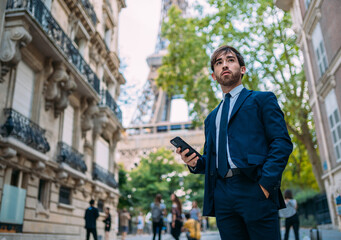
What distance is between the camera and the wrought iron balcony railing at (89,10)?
17.0m

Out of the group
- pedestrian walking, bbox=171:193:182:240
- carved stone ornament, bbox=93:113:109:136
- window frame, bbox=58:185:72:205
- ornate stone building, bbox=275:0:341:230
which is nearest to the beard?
pedestrian walking, bbox=171:193:182:240

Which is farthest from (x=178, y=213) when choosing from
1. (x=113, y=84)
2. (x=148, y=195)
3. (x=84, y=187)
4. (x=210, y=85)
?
(x=148, y=195)

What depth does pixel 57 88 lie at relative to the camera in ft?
43.7

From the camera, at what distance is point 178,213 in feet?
35.0

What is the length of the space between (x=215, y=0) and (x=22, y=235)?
48.9 ft

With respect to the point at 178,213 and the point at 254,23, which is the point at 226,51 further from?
the point at 254,23

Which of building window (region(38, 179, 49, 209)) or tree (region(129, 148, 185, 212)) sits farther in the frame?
tree (region(129, 148, 185, 212))

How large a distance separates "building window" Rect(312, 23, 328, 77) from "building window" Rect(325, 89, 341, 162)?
1.31 meters

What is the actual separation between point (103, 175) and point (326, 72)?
1223cm

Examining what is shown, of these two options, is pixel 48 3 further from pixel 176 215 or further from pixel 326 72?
pixel 326 72

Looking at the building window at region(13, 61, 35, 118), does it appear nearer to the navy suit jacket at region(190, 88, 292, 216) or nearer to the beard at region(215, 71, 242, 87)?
the beard at region(215, 71, 242, 87)

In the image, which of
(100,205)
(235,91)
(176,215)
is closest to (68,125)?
(100,205)

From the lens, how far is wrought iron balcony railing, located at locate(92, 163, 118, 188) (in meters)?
17.4

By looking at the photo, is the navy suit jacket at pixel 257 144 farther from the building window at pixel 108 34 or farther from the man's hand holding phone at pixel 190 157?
the building window at pixel 108 34
